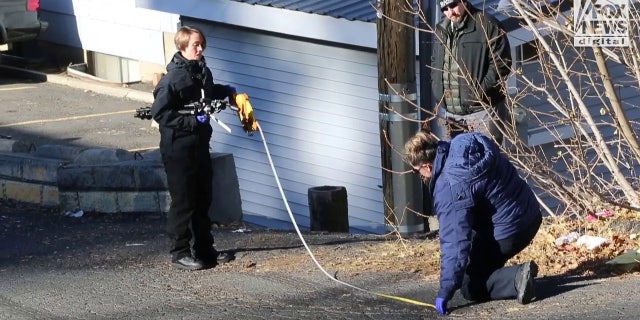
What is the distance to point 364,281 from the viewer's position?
23.8ft

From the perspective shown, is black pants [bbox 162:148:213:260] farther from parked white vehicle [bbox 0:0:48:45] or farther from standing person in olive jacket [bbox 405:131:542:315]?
parked white vehicle [bbox 0:0:48:45]

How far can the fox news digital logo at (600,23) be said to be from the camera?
757 centimetres

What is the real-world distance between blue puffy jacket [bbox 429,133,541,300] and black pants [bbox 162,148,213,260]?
186 cm

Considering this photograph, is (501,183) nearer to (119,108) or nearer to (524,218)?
(524,218)

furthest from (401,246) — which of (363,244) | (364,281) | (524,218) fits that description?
(524,218)

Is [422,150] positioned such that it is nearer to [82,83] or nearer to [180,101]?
[180,101]

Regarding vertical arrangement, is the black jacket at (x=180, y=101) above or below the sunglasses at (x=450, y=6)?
below

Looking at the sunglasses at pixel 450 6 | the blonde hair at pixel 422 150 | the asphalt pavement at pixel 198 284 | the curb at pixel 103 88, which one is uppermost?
the sunglasses at pixel 450 6

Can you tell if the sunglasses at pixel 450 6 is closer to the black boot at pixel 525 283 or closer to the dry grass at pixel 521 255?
the dry grass at pixel 521 255

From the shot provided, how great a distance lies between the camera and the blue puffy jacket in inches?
239

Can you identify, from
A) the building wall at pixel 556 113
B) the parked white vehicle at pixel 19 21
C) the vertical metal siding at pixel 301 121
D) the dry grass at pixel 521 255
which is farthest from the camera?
the parked white vehicle at pixel 19 21

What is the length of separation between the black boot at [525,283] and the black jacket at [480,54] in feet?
7.08

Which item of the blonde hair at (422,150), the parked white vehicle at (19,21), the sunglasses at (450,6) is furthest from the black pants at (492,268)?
the parked white vehicle at (19,21)

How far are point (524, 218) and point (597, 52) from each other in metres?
1.74
